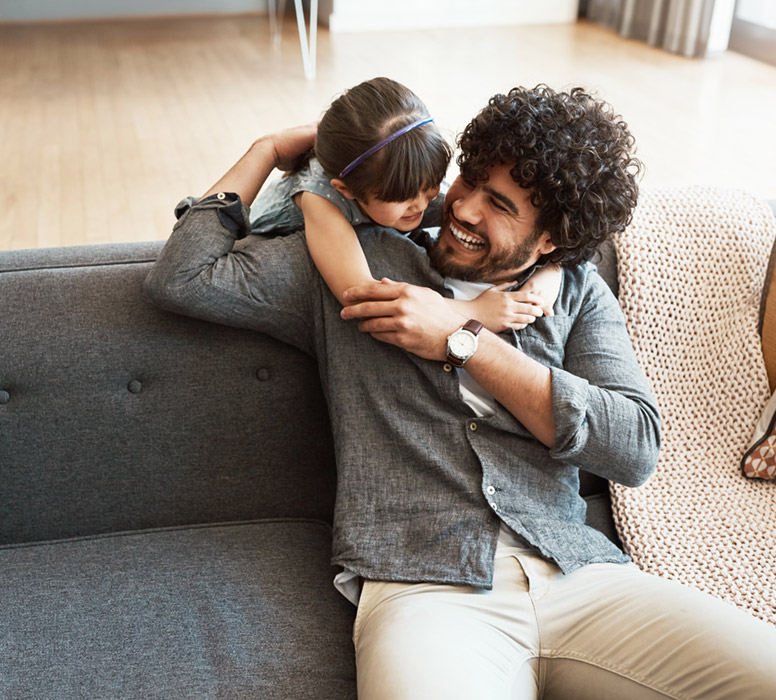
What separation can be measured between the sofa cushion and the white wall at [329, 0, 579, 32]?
18.6 feet

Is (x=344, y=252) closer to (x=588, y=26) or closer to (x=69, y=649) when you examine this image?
(x=69, y=649)

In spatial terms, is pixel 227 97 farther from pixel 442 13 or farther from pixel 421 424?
pixel 421 424

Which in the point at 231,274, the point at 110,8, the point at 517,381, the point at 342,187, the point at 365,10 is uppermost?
the point at 342,187

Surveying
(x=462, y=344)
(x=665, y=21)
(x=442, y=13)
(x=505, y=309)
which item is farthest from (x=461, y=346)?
(x=442, y=13)

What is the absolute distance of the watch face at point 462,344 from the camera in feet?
4.57

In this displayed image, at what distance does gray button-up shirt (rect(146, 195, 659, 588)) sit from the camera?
1.38 metres

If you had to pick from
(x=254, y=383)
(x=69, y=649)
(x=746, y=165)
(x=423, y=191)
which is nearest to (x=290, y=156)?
(x=423, y=191)

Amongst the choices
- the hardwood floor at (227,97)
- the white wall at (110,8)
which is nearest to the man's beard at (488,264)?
the hardwood floor at (227,97)

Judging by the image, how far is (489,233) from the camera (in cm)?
148

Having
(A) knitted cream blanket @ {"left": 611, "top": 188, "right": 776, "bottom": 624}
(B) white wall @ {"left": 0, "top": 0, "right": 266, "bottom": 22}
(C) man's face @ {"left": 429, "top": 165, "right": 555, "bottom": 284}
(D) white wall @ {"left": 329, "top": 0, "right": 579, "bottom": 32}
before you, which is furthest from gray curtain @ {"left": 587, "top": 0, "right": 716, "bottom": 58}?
(C) man's face @ {"left": 429, "top": 165, "right": 555, "bottom": 284}

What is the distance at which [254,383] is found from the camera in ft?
5.24

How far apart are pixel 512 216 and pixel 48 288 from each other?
30.9 inches

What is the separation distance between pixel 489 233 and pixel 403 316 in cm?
22

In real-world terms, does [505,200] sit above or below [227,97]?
above
